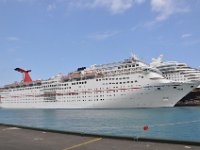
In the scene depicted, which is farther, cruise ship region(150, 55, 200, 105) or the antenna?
the antenna

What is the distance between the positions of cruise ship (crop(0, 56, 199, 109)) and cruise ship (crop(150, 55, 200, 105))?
19.0 meters

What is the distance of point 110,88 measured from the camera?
171 ft

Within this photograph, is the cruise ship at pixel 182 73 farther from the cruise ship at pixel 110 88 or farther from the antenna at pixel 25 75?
the antenna at pixel 25 75

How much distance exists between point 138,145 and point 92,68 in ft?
169

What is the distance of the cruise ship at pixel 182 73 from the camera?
229 ft

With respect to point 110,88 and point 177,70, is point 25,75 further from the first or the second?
point 177,70

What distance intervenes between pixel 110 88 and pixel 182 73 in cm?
2945

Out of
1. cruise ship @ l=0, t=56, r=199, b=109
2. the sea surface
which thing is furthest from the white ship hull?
the sea surface

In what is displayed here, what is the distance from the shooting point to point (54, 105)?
63875 mm

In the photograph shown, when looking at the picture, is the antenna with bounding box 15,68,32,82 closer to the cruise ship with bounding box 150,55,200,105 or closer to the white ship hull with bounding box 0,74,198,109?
the white ship hull with bounding box 0,74,198,109

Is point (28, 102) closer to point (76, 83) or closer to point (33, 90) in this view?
point (33, 90)

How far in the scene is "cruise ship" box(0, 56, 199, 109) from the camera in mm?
48625

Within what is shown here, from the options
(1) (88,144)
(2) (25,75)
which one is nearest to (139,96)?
(1) (88,144)

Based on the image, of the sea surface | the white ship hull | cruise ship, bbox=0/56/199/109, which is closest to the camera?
the sea surface
